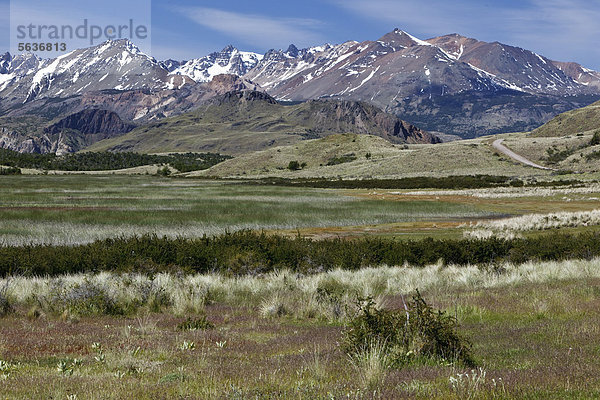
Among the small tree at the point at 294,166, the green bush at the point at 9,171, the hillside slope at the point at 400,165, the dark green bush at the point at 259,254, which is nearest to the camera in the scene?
the dark green bush at the point at 259,254

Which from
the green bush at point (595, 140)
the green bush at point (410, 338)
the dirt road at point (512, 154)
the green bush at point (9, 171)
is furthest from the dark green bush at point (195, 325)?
the green bush at point (9, 171)

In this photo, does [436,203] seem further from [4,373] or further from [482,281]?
[4,373]

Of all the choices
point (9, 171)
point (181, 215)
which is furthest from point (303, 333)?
point (9, 171)

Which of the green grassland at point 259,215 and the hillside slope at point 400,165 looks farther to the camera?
the hillside slope at point 400,165

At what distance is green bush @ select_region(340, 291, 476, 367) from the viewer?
873 cm

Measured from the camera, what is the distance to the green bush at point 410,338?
8.73 m

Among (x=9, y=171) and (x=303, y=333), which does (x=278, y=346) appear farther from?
(x=9, y=171)

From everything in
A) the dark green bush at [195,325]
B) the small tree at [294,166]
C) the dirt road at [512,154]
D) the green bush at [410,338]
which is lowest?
the dark green bush at [195,325]

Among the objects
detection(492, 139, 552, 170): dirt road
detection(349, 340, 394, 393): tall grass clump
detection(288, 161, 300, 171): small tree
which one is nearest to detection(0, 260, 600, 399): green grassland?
detection(349, 340, 394, 393): tall grass clump

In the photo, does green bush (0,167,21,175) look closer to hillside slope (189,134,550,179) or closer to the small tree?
hillside slope (189,134,550,179)

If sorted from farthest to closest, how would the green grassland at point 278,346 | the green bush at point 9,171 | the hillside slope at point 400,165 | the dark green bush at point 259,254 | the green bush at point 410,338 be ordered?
the green bush at point 9,171 → the hillside slope at point 400,165 → the dark green bush at point 259,254 → the green bush at point 410,338 → the green grassland at point 278,346

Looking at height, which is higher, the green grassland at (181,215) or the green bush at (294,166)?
the green bush at (294,166)

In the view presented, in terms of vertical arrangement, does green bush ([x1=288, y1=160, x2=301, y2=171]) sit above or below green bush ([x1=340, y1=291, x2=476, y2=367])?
above

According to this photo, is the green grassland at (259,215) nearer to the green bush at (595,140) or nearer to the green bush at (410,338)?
A: the green bush at (410,338)
